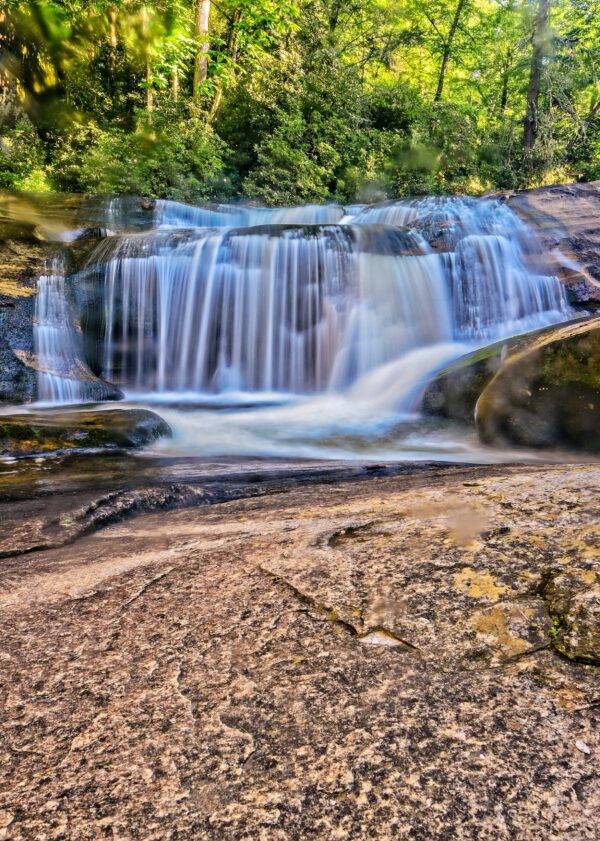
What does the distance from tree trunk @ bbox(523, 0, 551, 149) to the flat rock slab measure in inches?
724

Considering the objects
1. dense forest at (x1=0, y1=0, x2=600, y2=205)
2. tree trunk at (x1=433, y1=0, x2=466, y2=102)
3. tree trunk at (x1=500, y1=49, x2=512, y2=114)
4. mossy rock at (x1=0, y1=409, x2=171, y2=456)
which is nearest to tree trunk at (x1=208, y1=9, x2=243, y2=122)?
dense forest at (x1=0, y1=0, x2=600, y2=205)

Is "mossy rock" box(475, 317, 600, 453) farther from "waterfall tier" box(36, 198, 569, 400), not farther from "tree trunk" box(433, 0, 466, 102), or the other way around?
"tree trunk" box(433, 0, 466, 102)

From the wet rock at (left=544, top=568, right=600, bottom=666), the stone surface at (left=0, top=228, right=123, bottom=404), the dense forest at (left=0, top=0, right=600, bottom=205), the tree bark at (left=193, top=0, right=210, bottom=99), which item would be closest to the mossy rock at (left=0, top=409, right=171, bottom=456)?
the stone surface at (left=0, top=228, right=123, bottom=404)

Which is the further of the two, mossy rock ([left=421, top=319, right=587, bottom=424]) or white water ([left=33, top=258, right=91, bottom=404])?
white water ([left=33, top=258, right=91, bottom=404])

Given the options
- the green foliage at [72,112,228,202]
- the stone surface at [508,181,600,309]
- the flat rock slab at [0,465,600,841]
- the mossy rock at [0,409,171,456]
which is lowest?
the flat rock slab at [0,465,600,841]

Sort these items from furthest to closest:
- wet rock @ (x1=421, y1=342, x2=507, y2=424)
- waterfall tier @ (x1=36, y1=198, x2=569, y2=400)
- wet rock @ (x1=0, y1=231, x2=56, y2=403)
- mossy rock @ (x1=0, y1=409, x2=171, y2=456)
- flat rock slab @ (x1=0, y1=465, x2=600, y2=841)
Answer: waterfall tier @ (x1=36, y1=198, x2=569, y2=400)
wet rock @ (x1=0, y1=231, x2=56, y2=403)
wet rock @ (x1=421, y1=342, x2=507, y2=424)
mossy rock @ (x1=0, y1=409, x2=171, y2=456)
flat rock slab @ (x1=0, y1=465, x2=600, y2=841)

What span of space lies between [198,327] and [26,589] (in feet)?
24.9

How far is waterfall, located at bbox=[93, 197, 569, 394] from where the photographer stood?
866 cm

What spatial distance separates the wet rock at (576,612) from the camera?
1069mm

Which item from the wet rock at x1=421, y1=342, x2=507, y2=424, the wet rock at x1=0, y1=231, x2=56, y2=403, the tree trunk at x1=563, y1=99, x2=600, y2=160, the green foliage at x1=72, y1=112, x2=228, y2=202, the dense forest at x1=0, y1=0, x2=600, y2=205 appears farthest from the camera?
the tree trunk at x1=563, y1=99, x2=600, y2=160

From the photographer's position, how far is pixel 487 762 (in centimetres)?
83

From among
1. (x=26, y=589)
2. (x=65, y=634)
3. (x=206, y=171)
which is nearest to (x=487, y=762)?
(x=65, y=634)

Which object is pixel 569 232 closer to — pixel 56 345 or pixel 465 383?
pixel 465 383

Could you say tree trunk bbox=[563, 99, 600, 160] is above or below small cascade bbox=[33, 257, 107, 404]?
above
